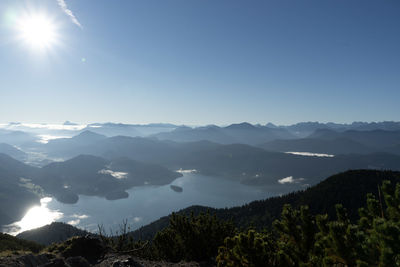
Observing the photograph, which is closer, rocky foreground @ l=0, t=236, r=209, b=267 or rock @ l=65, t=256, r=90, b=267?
rocky foreground @ l=0, t=236, r=209, b=267

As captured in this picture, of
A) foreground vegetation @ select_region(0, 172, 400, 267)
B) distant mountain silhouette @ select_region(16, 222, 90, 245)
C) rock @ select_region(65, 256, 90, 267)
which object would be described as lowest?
distant mountain silhouette @ select_region(16, 222, 90, 245)

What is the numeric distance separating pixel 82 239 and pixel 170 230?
826 centimetres

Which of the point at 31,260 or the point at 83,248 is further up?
the point at 31,260

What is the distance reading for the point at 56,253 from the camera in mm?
20125

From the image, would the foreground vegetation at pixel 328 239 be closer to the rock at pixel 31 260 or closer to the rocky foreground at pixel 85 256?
the rocky foreground at pixel 85 256

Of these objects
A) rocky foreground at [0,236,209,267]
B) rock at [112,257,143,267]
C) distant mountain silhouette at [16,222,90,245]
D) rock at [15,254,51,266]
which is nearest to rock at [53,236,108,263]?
rocky foreground at [0,236,209,267]

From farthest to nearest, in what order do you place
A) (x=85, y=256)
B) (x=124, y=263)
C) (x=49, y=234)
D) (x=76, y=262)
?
(x=49, y=234) → (x=85, y=256) → (x=76, y=262) → (x=124, y=263)

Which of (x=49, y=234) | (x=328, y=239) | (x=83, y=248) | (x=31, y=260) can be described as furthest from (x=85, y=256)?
(x=49, y=234)

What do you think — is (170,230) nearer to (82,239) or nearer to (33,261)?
(82,239)

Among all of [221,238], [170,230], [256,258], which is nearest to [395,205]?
[256,258]

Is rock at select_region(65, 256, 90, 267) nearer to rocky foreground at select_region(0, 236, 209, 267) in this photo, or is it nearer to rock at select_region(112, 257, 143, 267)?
rocky foreground at select_region(0, 236, 209, 267)

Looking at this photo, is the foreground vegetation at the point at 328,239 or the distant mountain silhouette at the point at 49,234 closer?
the foreground vegetation at the point at 328,239

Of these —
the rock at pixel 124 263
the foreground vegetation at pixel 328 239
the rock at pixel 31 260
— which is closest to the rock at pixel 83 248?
the rock at pixel 31 260

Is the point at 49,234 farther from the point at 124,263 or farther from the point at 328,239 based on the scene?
the point at 328,239
